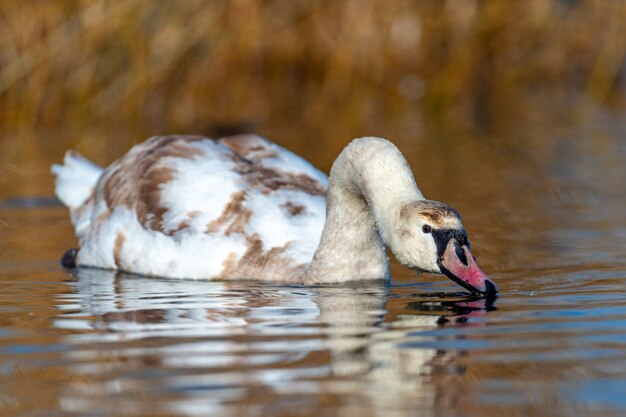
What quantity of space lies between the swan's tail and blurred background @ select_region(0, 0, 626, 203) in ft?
5.33

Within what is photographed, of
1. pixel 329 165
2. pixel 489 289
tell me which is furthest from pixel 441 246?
pixel 329 165

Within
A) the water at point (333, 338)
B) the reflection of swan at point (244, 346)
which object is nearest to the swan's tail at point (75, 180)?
the water at point (333, 338)

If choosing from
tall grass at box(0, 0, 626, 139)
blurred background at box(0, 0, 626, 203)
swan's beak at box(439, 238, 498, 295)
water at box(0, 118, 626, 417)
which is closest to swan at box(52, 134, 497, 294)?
swan's beak at box(439, 238, 498, 295)

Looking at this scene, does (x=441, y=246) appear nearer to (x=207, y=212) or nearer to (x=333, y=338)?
(x=333, y=338)

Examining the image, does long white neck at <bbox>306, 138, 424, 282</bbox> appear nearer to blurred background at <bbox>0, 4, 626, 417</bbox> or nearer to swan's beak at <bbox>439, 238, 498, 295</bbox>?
blurred background at <bbox>0, 4, 626, 417</bbox>

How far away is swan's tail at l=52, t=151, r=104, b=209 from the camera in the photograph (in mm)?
9984

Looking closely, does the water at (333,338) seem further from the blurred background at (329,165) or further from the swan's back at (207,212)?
the swan's back at (207,212)

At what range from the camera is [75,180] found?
10.1m

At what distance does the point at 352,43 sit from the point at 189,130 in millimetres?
3401

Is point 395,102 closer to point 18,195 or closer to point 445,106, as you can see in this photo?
point 445,106

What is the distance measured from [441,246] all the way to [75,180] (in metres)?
4.26

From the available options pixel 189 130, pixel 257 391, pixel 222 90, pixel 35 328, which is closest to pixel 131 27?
pixel 189 130

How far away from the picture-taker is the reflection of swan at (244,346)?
16.3 feet

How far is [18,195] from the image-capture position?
11.7 m
